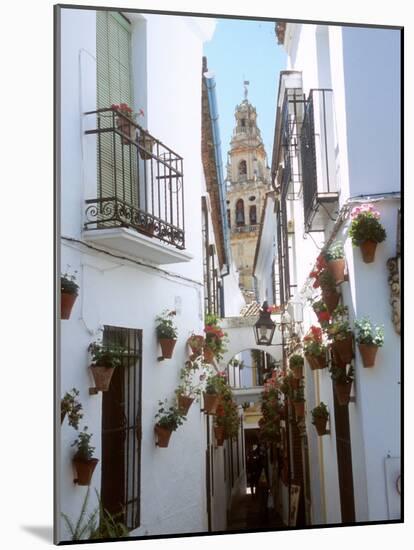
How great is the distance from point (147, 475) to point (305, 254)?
179cm

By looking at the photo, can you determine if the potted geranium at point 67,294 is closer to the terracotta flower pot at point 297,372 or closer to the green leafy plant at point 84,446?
the green leafy plant at point 84,446

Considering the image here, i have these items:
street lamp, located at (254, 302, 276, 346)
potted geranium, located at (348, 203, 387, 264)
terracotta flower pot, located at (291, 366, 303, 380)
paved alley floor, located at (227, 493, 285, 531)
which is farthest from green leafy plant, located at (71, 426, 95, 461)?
potted geranium, located at (348, 203, 387, 264)

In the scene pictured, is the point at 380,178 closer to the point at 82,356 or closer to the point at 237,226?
the point at 237,226

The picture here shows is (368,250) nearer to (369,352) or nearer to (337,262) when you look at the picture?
(337,262)

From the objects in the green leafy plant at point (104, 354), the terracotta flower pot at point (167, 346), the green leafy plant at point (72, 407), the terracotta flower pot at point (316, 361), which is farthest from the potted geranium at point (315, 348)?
the green leafy plant at point (72, 407)

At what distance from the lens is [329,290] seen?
5383 mm

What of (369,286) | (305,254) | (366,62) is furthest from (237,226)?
(366,62)

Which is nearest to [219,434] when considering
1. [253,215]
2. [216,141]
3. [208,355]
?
[208,355]

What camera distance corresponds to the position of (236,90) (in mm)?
5219

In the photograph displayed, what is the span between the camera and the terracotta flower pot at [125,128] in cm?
492

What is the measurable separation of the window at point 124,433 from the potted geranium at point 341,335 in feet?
4.15

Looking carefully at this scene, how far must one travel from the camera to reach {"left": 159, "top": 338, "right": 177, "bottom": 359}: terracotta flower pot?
5090 mm

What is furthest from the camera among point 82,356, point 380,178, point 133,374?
point 380,178

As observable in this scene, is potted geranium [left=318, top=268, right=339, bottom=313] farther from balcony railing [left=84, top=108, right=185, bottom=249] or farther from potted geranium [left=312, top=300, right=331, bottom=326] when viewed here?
balcony railing [left=84, top=108, right=185, bottom=249]
